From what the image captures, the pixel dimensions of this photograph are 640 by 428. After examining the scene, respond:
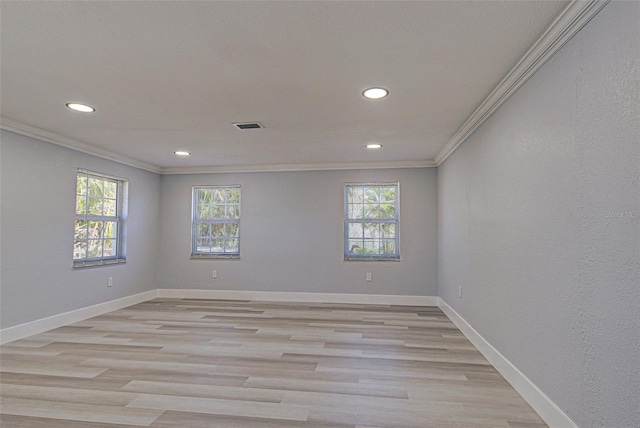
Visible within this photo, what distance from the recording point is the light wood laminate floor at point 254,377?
203 cm

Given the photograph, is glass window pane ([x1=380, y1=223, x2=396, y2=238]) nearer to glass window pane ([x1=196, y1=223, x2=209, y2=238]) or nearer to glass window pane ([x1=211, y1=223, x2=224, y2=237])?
glass window pane ([x1=211, y1=223, x2=224, y2=237])

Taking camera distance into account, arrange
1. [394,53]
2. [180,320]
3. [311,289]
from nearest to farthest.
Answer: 1. [394,53]
2. [180,320]
3. [311,289]

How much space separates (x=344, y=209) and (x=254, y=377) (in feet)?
10.3

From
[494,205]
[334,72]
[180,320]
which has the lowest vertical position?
[180,320]

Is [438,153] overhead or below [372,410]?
overhead

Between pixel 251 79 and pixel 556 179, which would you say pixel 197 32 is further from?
pixel 556 179

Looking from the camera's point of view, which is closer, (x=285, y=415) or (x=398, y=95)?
(x=285, y=415)

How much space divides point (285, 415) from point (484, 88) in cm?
254

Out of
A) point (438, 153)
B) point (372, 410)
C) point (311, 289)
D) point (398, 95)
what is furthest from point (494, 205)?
point (311, 289)

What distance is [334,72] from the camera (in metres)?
2.21

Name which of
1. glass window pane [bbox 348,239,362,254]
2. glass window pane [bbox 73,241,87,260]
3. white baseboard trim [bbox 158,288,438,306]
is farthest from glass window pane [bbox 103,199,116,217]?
glass window pane [bbox 348,239,362,254]

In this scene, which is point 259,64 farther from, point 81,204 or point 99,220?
point 99,220

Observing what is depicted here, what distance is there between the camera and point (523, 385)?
2.21m

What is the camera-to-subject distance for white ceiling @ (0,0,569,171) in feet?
5.33
